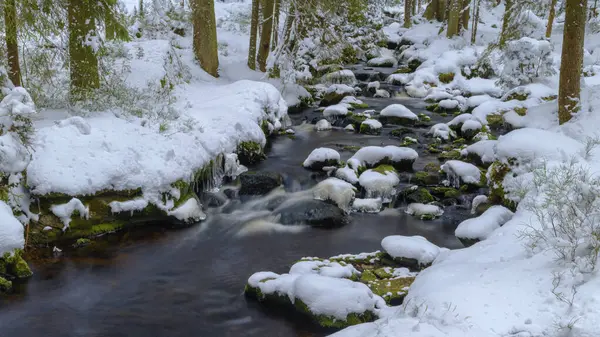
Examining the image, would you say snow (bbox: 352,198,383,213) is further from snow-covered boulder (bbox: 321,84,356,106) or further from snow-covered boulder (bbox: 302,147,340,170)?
snow-covered boulder (bbox: 321,84,356,106)

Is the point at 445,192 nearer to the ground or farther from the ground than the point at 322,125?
nearer to the ground

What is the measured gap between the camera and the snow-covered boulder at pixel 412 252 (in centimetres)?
733

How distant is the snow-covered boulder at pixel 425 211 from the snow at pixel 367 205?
0.61 m

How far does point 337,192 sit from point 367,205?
0.65m

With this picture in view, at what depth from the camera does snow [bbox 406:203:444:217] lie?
9.65 m

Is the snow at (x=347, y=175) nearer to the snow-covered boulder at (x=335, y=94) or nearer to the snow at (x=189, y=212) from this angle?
the snow at (x=189, y=212)

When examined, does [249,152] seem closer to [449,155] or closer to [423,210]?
[423,210]

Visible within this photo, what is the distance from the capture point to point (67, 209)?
7.89 meters

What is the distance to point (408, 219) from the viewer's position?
9578 mm

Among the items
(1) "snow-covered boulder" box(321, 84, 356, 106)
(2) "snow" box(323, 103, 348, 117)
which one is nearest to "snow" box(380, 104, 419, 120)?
(2) "snow" box(323, 103, 348, 117)

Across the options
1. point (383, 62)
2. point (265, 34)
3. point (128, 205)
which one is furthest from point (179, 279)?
point (383, 62)

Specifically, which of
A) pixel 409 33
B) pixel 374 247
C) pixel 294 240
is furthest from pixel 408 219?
pixel 409 33

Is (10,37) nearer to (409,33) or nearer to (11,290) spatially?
(11,290)

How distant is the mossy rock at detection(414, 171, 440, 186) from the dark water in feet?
5.01
